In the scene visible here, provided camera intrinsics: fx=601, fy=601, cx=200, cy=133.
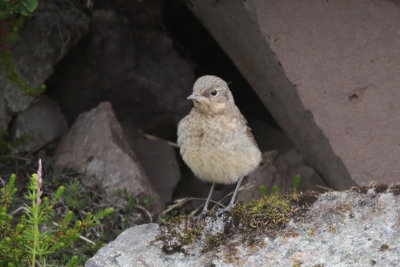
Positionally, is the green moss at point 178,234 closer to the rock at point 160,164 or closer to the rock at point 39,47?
the rock at point 160,164

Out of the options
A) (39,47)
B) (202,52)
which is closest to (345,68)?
(202,52)

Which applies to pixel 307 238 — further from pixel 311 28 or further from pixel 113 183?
pixel 113 183

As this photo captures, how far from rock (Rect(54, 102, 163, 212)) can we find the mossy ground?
2.02 meters

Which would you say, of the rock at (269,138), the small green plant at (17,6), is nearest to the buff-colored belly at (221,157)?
the small green plant at (17,6)

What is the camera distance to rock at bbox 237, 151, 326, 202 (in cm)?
690

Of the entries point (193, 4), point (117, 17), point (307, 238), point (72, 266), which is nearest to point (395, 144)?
point (307, 238)

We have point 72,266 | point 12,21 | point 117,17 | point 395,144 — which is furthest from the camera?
point 117,17

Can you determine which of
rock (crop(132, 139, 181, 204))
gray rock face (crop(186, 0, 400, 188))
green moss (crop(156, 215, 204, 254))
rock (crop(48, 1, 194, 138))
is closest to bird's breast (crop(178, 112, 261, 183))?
gray rock face (crop(186, 0, 400, 188))

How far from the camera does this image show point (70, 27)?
6.85 metres

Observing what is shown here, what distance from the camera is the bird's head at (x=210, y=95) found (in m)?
5.48

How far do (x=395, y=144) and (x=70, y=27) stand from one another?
376 centimetres

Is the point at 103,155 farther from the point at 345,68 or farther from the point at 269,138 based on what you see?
the point at 345,68

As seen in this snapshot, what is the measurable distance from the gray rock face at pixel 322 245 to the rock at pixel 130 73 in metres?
3.52

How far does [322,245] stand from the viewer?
4.02m
